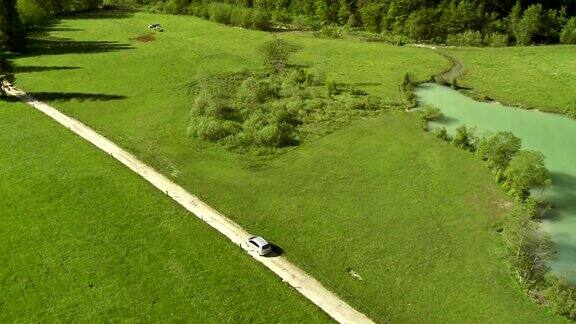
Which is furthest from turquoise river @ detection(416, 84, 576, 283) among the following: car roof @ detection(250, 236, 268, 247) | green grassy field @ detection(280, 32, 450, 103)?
car roof @ detection(250, 236, 268, 247)

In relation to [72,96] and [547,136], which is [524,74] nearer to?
[547,136]

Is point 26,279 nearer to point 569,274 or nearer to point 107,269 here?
point 107,269

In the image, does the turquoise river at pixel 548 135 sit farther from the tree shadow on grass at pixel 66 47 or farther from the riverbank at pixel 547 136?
the tree shadow on grass at pixel 66 47

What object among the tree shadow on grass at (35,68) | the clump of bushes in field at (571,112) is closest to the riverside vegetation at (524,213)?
the clump of bushes in field at (571,112)

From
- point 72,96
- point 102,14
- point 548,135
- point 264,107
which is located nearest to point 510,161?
point 548,135

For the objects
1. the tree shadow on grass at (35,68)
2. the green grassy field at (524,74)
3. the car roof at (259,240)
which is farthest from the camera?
the tree shadow on grass at (35,68)

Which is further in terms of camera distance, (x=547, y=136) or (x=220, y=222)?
(x=547, y=136)
